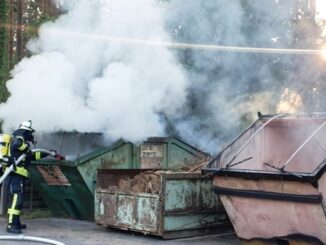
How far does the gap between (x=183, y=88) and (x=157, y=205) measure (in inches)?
97.4

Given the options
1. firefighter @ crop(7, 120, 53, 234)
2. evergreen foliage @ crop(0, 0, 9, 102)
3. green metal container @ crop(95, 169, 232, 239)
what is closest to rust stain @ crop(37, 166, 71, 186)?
firefighter @ crop(7, 120, 53, 234)

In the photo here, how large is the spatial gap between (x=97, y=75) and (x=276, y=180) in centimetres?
390

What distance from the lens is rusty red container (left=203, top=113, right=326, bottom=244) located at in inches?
234

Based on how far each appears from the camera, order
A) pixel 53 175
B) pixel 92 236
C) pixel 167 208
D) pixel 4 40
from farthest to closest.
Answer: pixel 4 40 < pixel 53 175 < pixel 92 236 < pixel 167 208

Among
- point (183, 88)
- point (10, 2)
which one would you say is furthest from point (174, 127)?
point (10, 2)

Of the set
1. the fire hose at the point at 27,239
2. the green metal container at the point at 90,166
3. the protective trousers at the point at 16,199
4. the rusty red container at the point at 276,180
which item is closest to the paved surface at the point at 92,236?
the fire hose at the point at 27,239

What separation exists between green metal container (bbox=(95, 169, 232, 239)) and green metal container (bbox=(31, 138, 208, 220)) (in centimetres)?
30

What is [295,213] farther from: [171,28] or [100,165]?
[171,28]

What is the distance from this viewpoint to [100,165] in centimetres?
894

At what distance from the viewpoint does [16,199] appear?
831cm

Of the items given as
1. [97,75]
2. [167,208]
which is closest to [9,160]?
[97,75]

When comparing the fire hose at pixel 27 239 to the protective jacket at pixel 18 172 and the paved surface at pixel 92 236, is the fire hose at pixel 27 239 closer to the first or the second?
the paved surface at pixel 92 236

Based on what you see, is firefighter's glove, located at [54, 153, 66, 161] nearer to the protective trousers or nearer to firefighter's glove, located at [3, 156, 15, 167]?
the protective trousers

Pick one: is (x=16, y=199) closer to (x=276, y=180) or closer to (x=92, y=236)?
(x=92, y=236)
